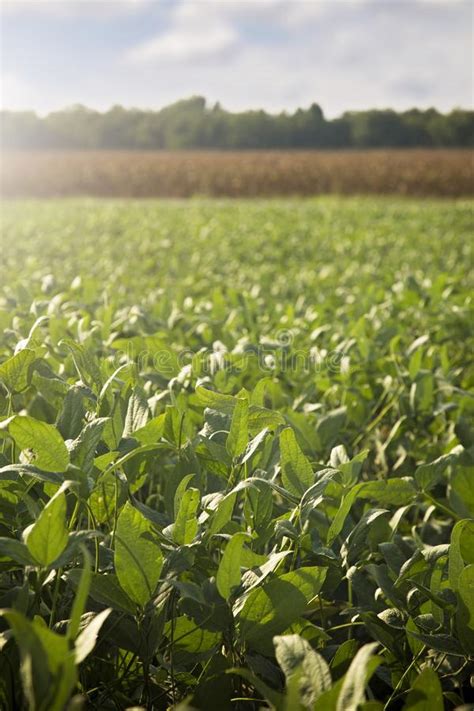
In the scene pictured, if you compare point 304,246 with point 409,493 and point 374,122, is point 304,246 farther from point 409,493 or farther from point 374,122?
point 374,122

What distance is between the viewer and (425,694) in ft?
2.13

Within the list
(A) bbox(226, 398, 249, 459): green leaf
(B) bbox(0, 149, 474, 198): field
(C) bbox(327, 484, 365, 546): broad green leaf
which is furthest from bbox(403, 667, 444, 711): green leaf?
(B) bbox(0, 149, 474, 198): field

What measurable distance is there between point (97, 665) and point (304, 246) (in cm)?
667

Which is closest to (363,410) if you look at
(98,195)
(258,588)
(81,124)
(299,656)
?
(258,588)

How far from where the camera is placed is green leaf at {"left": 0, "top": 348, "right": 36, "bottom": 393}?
3.26 feet

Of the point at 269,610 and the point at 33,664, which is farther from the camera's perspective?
the point at 269,610

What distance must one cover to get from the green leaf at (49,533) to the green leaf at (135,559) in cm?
9

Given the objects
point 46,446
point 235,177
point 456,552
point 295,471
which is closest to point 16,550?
point 46,446

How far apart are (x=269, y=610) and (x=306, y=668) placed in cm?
15

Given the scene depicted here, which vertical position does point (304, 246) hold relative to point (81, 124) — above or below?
below

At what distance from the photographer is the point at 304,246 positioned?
24.2 ft

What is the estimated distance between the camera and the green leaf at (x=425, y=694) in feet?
2.13

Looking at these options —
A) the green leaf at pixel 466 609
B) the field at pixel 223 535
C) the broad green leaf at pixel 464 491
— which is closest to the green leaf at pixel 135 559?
the field at pixel 223 535

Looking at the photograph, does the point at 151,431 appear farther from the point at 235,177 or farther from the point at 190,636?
the point at 235,177
